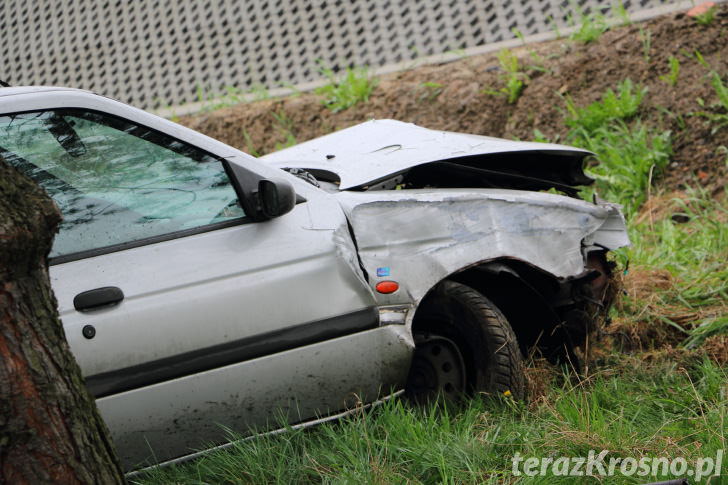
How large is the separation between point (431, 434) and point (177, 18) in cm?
741

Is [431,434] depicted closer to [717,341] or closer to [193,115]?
[717,341]

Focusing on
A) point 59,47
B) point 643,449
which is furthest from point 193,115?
point 643,449

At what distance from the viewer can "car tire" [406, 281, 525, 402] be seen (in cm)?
303

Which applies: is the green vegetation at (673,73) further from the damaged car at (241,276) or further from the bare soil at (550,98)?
the damaged car at (241,276)

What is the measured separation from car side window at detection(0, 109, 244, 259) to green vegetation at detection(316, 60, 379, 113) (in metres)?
4.74

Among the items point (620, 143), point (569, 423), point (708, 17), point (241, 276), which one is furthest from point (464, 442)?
point (708, 17)

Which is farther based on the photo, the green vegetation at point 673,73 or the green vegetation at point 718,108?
the green vegetation at point 673,73

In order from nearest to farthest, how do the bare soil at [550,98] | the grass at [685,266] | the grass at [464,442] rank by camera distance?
the grass at [464,442] → the grass at [685,266] → the bare soil at [550,98]

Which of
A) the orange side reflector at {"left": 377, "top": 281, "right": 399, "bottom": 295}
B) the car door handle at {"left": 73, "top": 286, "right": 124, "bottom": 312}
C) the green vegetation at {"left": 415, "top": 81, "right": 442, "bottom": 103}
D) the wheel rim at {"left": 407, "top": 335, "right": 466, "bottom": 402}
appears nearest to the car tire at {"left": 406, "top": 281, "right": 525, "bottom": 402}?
the wheel rim at {"left": 407, "top": 335, "right": 466, "bottom": 402}

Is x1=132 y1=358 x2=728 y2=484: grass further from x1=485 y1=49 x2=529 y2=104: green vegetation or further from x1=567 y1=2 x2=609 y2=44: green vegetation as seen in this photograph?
x1=567 y1=2 x2=609 y2=44: green vegetation

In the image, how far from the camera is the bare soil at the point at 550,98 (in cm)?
581

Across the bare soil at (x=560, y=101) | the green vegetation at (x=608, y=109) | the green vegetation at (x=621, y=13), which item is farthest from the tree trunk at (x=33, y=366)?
the green vegetation at (x=621, y=13)

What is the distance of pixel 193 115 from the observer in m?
8.38

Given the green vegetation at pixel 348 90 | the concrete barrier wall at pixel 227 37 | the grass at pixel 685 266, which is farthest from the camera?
the concrete barrier wall at pixel 227 37
